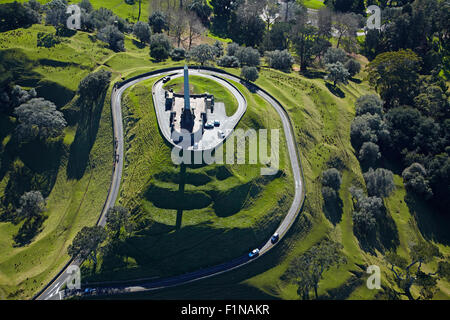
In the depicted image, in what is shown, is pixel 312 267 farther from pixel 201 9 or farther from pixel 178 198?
pixel 201 9

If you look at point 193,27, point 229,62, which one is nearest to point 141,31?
point 193,27

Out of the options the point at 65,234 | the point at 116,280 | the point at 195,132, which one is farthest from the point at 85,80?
the point at 116,280

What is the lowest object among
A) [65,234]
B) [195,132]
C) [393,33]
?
[65,234]

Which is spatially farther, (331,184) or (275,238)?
(331,184)

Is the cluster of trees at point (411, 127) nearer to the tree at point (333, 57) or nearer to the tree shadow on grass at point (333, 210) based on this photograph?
the tree at point (333, 57)

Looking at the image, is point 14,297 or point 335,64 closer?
point 14,297

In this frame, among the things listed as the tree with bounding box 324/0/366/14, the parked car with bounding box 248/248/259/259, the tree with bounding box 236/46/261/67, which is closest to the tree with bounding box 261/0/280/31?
Result: the tree with bounding box 324/0/366/14

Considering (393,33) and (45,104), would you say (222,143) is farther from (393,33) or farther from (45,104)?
(393,33)
